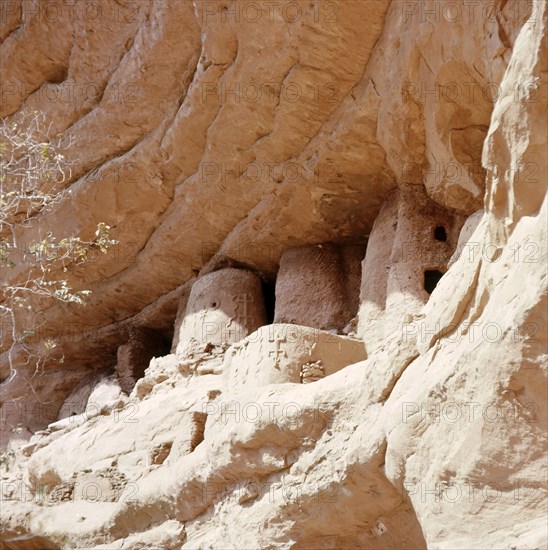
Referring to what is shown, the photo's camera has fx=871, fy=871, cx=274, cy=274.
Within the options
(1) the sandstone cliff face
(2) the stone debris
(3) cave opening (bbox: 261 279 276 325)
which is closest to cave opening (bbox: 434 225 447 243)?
(1) the sandstone cliff face

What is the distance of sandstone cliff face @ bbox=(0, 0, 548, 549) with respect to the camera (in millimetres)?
5070

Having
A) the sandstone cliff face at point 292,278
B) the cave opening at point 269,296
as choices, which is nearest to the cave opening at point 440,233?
the sandstone cliff face at point 292,278

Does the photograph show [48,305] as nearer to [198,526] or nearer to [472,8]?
[198,526]

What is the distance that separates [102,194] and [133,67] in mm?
1899

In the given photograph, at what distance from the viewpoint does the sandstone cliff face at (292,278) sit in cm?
507

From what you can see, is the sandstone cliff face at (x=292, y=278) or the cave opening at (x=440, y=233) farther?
the cave opening at (x=440, y=233)

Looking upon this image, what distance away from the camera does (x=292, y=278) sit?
433 inches

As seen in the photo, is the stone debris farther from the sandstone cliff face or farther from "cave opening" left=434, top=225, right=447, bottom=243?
"cave opening" left=434, top=225, right=447, bottom=243

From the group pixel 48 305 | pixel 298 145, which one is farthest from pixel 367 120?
pixel 48 305

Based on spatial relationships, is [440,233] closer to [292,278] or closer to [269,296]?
[292,278]

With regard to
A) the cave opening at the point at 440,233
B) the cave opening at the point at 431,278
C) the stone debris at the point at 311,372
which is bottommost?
the stone debris at the point at 311,372

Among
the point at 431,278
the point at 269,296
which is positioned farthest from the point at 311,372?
the point at 269,296

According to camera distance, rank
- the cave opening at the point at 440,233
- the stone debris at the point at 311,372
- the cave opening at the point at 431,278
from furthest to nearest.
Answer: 1. the cave opening at the point at 440,233
2. the cave opening at the point at 431,278
3. the stone debris at the point at 311,372

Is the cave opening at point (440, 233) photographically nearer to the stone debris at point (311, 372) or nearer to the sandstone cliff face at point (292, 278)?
the sandstone cliff face at point (292, 278)
